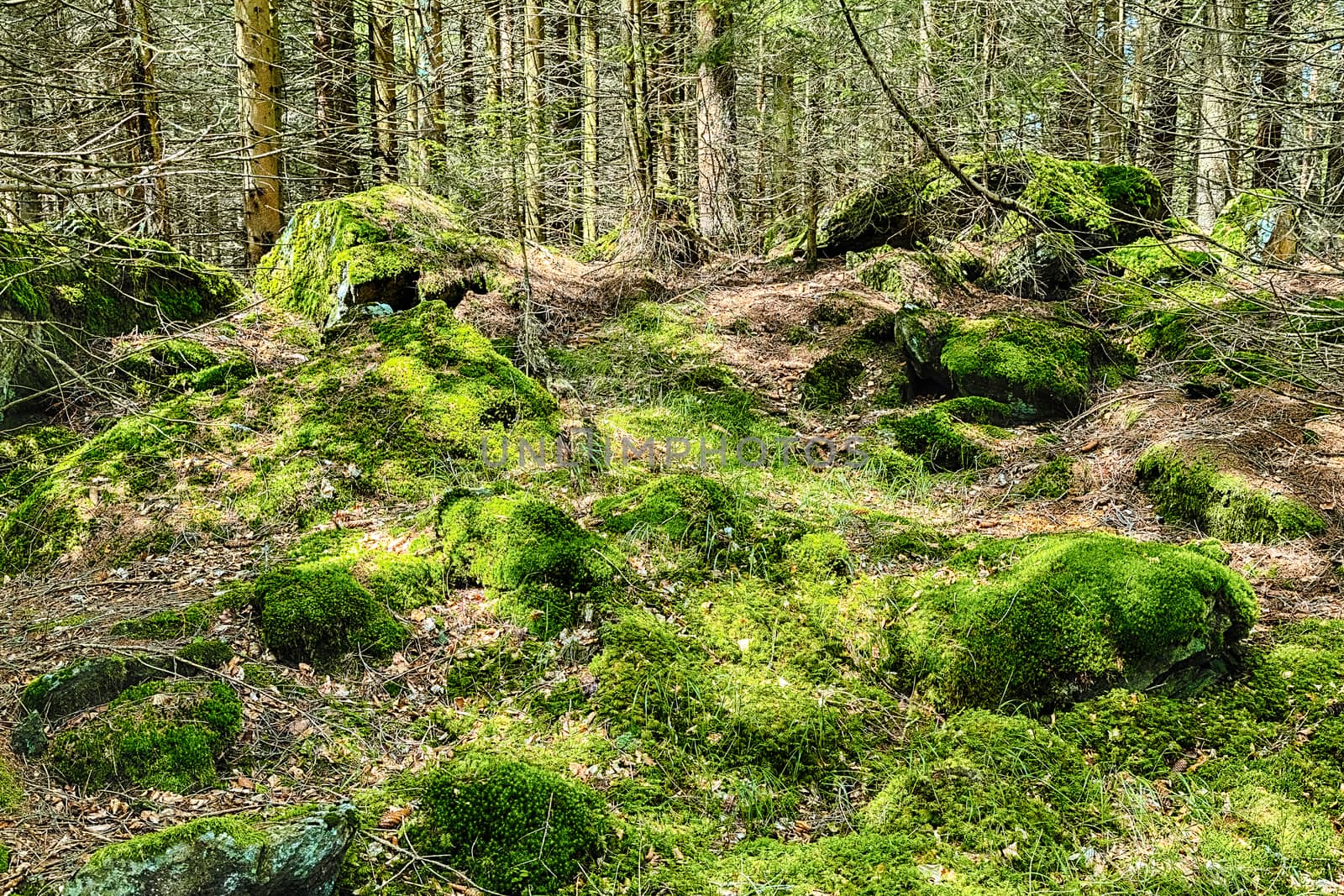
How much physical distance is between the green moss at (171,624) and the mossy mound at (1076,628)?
3302mm

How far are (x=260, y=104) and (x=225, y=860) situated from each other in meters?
6.52

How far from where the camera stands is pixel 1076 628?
399cm

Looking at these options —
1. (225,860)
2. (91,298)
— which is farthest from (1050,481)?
(91,298)

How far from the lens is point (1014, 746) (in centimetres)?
362

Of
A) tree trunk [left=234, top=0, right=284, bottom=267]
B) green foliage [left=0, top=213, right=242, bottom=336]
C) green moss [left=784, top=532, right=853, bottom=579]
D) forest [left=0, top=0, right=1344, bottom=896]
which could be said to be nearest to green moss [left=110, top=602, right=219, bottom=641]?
forest [left=0, top=0, right=1344, bottom=896]

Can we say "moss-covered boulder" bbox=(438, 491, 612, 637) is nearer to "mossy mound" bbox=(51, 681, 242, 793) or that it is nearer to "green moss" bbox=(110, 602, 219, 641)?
"green moss" bbox=(110, 602, 219, 641)

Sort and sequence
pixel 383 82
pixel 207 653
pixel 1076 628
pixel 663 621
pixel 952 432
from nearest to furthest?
1. pixel 207 653
2. pixel 1076 628
3. pixel 663 621
4. pixel 952 432
5. pixel 383 82

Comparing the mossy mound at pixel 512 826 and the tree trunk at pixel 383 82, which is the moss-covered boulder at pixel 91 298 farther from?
the mossy mound at pixel 512 826

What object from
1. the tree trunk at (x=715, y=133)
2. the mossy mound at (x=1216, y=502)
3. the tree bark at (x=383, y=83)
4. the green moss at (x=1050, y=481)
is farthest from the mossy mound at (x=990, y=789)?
the tree bark at (x=383, y=83)

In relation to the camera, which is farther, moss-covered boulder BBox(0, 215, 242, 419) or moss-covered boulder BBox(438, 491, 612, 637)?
moss-covered boulder BBox(0, 215, 242, 419)

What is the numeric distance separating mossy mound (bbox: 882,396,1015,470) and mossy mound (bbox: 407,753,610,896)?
413cm

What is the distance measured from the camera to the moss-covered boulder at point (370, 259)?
713cm

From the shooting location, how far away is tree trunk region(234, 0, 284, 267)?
7262mm

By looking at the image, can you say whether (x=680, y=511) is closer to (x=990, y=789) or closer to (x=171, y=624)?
(x=990, y=789)
